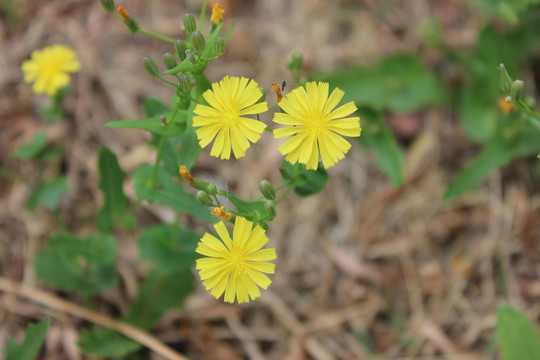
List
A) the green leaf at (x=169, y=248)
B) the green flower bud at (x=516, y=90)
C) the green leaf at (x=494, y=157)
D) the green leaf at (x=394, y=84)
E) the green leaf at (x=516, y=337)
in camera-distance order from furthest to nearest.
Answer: the green leaf at (x=394, y=84)
the green leaf at (x=494, y=157)
the green leaf at (x=169, y=248)
the green leaf at (x=516, y=337)
the green flower bud at (x=516, y=90)

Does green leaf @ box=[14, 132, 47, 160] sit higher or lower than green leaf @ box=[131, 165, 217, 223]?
higher

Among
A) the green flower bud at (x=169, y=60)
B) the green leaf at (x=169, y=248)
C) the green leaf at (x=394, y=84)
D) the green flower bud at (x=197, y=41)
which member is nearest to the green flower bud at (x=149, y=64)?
the green flower bud at (x=169, y=60)

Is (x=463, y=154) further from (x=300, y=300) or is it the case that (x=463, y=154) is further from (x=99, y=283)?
(x=99, y=283)

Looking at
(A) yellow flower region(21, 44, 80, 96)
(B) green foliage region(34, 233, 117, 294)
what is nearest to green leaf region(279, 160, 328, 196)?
(B) green foliage region(34, 233, 117, 294)

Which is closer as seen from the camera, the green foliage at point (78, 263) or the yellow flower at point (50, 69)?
the green foliage at point (78, 263)

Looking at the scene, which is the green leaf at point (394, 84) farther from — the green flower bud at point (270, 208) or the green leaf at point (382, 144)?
the green flower bud at point (270, 208)

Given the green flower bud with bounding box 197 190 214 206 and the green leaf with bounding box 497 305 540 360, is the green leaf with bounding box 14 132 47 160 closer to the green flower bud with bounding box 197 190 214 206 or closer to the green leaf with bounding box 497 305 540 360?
the green flower bud with bounding box 197 190 214 206

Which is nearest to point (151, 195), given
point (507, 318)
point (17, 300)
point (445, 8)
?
point (17, 300)
